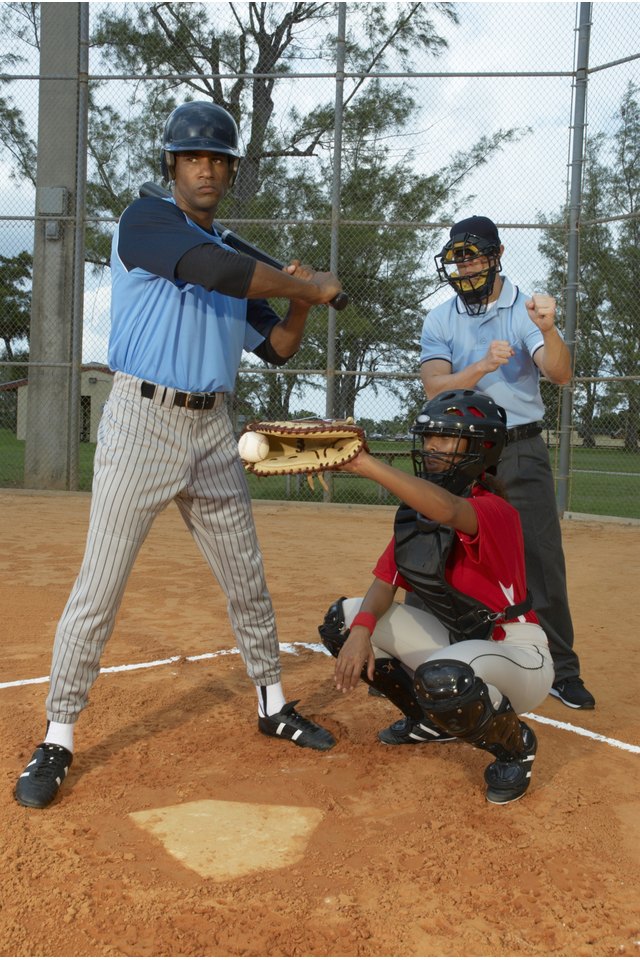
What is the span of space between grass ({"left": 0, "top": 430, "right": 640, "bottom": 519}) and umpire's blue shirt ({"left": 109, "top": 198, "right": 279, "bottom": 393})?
7.28 meters

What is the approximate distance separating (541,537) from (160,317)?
2.01 meters

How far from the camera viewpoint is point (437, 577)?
2.96 m

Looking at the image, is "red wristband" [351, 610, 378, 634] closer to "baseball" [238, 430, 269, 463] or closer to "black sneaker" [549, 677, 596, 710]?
"baseball" [238, 430, 269, 463]

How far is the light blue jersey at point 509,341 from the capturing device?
3.88 m

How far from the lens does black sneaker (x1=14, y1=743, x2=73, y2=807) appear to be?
283cm

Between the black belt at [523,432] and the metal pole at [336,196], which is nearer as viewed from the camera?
the black belt at [523,432]

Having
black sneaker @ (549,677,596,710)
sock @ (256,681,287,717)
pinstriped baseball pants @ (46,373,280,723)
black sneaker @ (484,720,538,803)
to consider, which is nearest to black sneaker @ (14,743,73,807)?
pinstriped baseball pants @ (46,373,280,723)

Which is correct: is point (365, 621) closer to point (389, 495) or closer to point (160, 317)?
point (160, 317)

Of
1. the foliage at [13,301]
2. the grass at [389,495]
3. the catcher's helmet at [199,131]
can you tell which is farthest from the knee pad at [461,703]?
the foliage at [13,301]

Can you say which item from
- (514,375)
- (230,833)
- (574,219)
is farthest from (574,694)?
(574,219)

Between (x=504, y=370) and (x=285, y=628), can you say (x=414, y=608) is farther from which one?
(x=285, y=628)

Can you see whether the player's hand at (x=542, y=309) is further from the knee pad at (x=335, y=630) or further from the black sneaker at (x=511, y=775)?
the black sneaker at (x=511, y=775)

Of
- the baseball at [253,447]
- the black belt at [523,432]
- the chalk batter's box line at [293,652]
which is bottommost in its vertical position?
the chalk batter's box line at [293,652]

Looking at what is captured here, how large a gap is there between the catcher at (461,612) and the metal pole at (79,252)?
30.6ft
